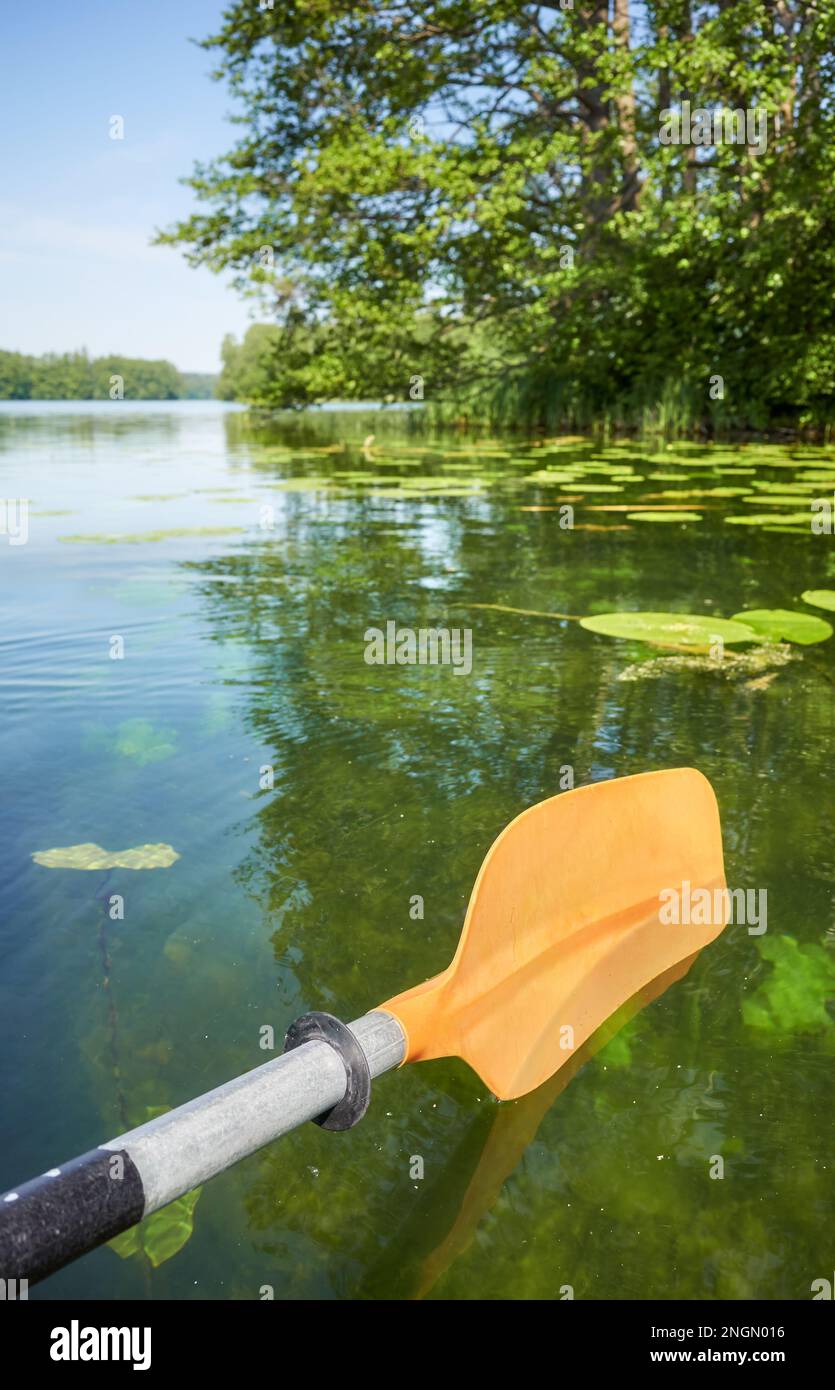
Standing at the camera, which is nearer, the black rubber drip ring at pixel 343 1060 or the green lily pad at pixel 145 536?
the black rubber drip ring at pixel 343 1060

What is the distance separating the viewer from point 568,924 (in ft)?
4.58

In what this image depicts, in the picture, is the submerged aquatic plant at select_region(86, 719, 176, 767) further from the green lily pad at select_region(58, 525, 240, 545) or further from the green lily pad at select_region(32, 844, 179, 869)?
the green lily pad at select_region(58, 525, 240, 545)

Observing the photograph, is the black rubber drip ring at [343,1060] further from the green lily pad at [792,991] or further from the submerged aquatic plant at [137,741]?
the submerged aquatic plant at [137,741]

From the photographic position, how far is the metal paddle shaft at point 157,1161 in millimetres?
681

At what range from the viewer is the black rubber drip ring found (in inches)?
37.1

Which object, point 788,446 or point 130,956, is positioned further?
point 788,446

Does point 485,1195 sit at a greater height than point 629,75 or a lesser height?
lesser

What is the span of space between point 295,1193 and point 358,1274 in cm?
13

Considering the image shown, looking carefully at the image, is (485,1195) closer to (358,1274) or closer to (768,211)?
(358,1274)

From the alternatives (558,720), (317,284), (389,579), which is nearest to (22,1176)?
(558,720)

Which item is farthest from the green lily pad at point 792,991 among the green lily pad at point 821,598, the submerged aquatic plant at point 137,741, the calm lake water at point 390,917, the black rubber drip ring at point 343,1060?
the green lily pad at point 821,598

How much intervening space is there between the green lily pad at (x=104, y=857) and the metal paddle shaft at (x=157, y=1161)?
90cm

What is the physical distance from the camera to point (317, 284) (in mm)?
12164

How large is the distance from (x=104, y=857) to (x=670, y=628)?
2.17 meters
